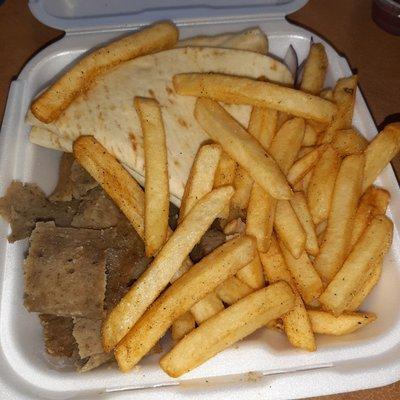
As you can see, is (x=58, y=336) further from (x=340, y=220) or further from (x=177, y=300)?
(x=340, y=220)

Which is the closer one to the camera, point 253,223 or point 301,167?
point 253,223

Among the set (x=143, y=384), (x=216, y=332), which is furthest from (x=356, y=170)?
(x=143, y=384)

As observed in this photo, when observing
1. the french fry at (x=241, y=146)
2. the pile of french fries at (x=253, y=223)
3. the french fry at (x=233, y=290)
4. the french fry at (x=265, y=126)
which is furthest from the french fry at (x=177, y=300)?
the french fry at (x=265, y=126)

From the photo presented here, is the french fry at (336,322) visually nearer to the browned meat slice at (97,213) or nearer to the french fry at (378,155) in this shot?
the french fry at (378,155)

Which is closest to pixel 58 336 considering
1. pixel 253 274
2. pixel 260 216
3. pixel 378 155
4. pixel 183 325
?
pixel 183 325

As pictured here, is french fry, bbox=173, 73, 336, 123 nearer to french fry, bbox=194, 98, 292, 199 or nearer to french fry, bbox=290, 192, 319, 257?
french fry, bbox=194, 98, 292, 199

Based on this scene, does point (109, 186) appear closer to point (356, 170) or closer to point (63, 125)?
point (63, 125)
